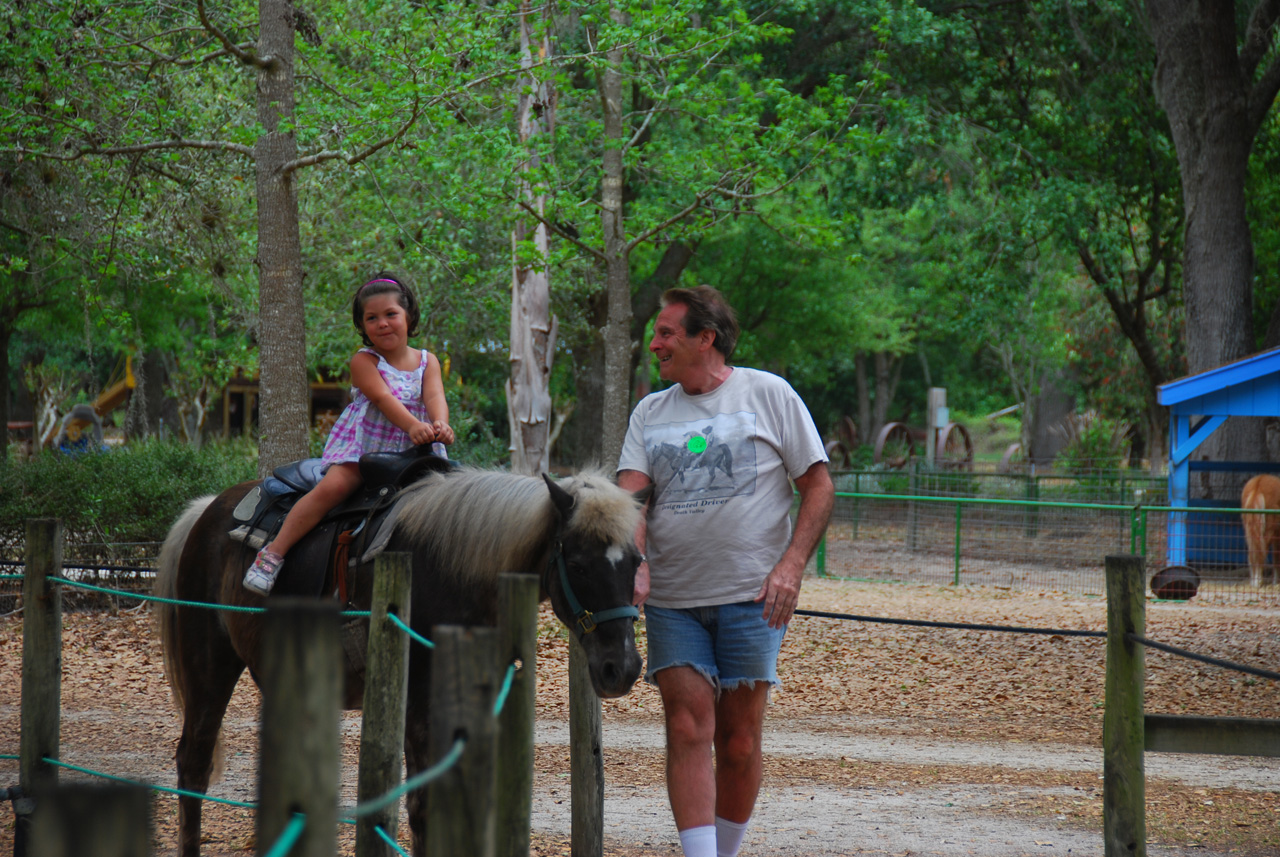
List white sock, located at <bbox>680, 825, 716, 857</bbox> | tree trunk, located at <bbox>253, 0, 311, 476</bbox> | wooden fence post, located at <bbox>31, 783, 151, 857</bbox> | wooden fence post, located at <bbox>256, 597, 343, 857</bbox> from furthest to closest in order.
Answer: tree trunk, located at <bbox>253, 0, 311, 476</bbox> → white sock, located at <bbox>680, 825, 716, 857</bbox> → wooden fence post, located at <bbox>256, 597, 343, 857</bbox> → wooden fence post, located at <bbox>31, 783, 151, 857</bbox>

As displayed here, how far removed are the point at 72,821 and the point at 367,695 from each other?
209cm

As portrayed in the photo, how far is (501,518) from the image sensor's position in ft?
12.4

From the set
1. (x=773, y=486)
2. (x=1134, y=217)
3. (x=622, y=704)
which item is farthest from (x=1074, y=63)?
(x=773, y=486)

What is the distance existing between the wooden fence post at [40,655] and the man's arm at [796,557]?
2961 millimetres

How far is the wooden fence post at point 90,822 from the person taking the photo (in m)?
1.14

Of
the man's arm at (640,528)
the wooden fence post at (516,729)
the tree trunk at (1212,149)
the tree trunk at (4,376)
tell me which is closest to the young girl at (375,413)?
the man's arm at (640,528)

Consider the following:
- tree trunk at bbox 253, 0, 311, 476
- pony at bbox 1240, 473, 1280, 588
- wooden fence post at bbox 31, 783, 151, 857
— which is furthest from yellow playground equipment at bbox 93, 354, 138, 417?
wooden fence post at bbox 31, 783, 151, 857

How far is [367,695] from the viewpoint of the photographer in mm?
3195

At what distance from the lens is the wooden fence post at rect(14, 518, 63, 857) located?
4.48 metres

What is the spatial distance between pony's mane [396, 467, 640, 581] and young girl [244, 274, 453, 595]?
0.32 meters

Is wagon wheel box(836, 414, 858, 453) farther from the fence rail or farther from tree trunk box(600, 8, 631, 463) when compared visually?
tree trunk box(600, 8, 631, 463)

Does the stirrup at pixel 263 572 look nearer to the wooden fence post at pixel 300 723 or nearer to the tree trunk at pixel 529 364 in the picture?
the wooden fence post at pixel 300 723

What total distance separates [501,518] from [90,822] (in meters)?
2.65

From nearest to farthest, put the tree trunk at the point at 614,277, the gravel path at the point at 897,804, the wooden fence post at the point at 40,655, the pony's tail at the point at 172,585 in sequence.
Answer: the wooden fence post at the point at 40,655, the pony's tail at the point at 172,585, the gravel path at the point at 897,804, the tree trunk at the point at 614,277
